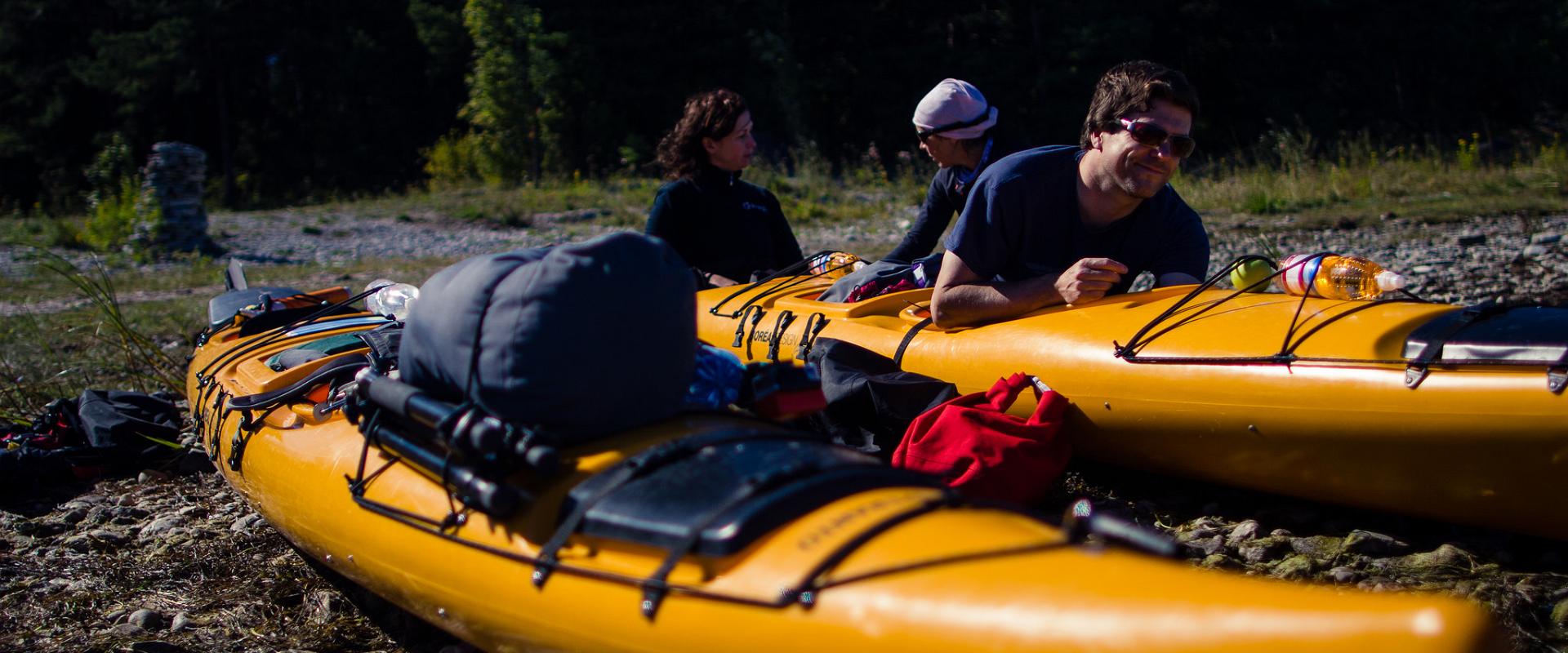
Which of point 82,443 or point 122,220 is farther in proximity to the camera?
point 122,220

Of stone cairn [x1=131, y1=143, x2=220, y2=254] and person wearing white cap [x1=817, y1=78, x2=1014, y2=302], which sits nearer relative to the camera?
person wearing white cap [x1=817, y1=78, x2=1014, y2=302]

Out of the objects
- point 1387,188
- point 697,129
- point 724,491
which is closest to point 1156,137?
point 724,491

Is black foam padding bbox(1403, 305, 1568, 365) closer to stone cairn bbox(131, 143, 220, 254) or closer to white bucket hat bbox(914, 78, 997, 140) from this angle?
white bucket hat bbox(914, 78, 997, 140)

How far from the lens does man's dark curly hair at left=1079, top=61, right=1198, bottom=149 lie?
3.40 meters

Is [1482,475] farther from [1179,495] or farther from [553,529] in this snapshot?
[553,529]

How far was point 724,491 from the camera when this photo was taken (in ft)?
6.86

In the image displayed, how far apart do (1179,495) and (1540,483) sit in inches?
43.9

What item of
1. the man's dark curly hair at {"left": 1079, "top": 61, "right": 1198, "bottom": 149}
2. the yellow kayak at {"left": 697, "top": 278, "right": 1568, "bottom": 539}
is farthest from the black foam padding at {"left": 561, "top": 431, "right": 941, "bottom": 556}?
the man's dark curly hair at {"left": 1079, "top": 61, "right": 1198, "bottom": 149}

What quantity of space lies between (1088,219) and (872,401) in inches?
38.5

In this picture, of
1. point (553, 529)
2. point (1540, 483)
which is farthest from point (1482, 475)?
point (553, 529)

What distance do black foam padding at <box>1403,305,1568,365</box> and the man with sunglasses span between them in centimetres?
91

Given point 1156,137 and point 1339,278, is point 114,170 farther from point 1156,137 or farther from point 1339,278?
point 1339,278

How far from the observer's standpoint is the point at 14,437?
481 centimetres

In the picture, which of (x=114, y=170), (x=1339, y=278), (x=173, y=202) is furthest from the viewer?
(x=114, y=170)
